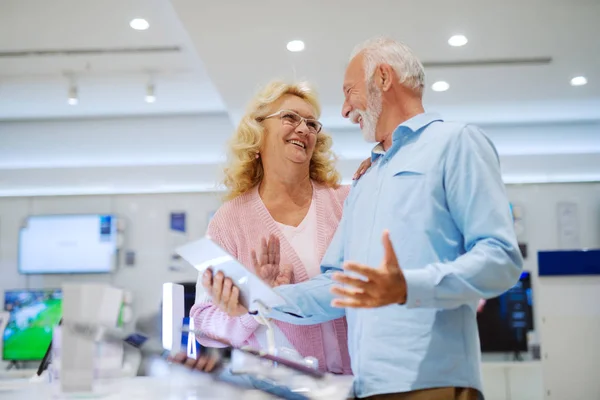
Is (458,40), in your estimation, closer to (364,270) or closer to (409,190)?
(409,190)

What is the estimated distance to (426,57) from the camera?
5.46 metres

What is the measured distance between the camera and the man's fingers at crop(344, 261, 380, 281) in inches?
54.7

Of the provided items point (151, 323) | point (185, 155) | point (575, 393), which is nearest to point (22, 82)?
point (185, 155)

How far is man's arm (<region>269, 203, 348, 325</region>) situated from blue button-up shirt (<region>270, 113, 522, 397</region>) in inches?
4.9

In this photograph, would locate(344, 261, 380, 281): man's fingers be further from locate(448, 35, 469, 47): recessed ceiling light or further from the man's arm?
locate(448, 35, 469, 47): recessed ceiling light

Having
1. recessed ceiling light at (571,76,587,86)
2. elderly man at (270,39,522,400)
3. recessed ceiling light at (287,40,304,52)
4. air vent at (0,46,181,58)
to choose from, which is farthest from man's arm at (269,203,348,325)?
recessed ceiling light at (571,76,587,86)

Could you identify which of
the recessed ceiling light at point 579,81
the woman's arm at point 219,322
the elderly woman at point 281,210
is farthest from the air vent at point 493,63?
the woman's arm at point 219,322

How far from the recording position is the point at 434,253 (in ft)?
5.40

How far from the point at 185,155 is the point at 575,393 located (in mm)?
4705

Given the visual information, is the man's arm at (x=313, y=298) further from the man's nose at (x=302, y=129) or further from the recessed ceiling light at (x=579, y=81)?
the recessed ceiling light at (x=579, y=81)

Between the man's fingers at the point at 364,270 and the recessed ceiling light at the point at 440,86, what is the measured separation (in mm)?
4938

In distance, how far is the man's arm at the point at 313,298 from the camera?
1913 millimetres

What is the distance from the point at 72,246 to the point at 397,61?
6199mm

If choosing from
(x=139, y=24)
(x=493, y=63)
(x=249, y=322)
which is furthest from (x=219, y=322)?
(x=493, y=63)
